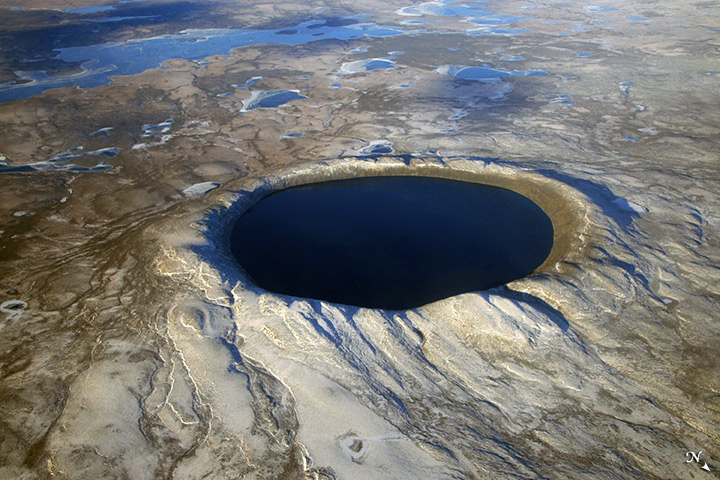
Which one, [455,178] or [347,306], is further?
[455,178]

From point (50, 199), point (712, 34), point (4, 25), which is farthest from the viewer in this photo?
point (4, 25)

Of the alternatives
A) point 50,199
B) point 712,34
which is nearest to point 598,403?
point 50,199

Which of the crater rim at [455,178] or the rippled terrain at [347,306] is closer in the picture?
the rippled terrain at [347,306]

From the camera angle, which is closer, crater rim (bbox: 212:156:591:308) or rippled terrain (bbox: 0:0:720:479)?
rippled terrain (bbox: 0:0:720:479)

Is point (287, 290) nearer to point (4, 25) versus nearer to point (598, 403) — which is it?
point (598, 403)

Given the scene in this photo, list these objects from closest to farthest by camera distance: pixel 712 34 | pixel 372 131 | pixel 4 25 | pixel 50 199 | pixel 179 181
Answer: pixel 50 199, pixel 179 181, pixel 372 131, pixel 712 34, pixel 4 25

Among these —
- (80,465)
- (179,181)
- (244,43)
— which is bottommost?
(80,465)

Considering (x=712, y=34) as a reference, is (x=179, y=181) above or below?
below

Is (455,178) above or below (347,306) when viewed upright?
above
